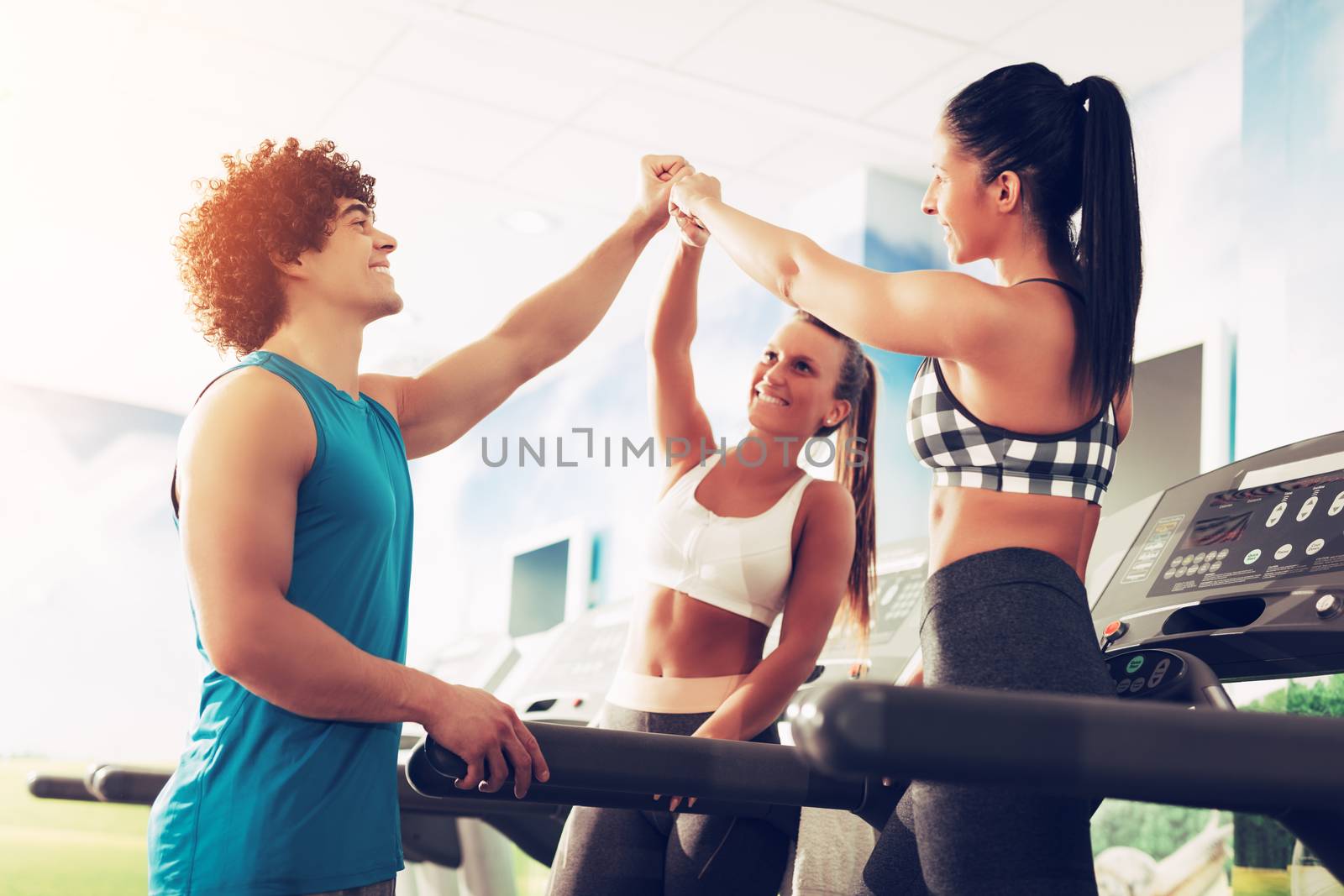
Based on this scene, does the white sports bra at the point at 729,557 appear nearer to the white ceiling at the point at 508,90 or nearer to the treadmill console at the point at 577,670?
the treadmill console at the point at 577,670

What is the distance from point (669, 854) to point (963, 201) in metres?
1.03

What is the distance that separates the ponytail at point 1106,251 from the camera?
139 centimetres

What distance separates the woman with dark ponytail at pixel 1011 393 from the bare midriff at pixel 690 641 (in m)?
0.57

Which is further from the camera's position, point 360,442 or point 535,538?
point 535,538

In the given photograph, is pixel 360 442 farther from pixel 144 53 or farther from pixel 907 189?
pixel 907 189

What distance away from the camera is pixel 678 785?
1.29 m

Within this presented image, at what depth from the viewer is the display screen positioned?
163cm

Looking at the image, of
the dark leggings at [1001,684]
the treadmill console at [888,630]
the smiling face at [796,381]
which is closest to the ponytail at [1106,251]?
the dark leggings at [1001,684]

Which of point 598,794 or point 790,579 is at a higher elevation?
point 790,579

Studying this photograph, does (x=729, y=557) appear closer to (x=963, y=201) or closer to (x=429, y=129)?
(x=963, y=201)

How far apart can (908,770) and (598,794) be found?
71cm

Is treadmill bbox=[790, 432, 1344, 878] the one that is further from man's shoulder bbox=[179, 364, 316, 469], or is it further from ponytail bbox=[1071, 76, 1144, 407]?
man's shoulder bbox=[179, 364, 316, 469]

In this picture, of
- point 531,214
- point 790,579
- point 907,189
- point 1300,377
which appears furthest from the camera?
point 531,214

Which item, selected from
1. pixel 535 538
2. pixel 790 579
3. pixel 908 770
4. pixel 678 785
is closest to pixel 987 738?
pixel 908 770
